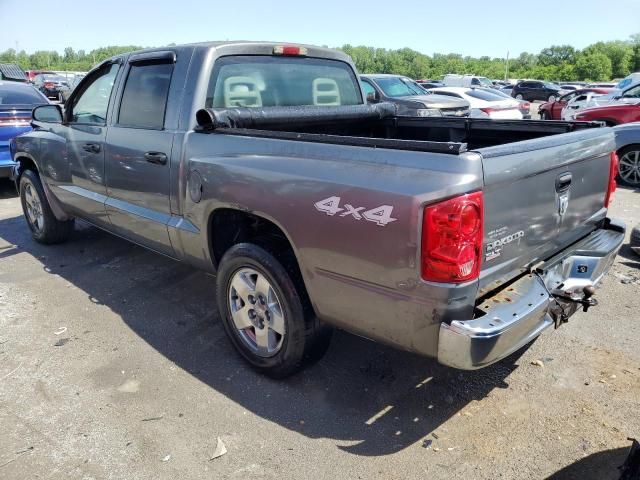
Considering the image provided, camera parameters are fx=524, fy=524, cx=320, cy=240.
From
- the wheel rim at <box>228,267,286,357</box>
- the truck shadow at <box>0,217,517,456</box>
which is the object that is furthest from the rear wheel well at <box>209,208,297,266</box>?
the truck shadow at <box>0,217,517,456</box>

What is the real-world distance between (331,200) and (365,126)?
7.36 feet

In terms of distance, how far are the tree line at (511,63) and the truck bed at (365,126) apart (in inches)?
2425

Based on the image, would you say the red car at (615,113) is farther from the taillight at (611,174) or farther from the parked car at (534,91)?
the parked car at (534,91)

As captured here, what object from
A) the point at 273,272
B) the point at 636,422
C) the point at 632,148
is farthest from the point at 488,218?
the point at 632,148

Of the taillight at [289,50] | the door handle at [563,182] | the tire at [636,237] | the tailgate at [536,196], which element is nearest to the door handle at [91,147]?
the taillight at [289,50]

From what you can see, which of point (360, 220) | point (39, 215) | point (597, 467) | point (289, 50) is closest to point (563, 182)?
point (360, 220)

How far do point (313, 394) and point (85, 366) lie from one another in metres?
1.56

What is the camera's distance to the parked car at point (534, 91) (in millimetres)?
35625

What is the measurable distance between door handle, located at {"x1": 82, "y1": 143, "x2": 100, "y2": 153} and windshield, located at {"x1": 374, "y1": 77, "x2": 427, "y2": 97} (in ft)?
29.0

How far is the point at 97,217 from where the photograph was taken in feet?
15.3

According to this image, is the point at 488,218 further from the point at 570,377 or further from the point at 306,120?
the point at 306,120

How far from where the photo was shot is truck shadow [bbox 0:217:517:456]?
9.30 feet

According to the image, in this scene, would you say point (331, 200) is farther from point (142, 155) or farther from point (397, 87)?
point (397, 87)

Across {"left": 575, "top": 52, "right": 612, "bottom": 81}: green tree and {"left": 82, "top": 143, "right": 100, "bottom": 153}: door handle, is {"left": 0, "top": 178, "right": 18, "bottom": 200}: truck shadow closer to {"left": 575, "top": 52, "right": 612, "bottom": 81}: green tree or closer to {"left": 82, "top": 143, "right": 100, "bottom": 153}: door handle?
{"left": 82, "top": 143, "right": 100, "bottom": 153}: door handle
